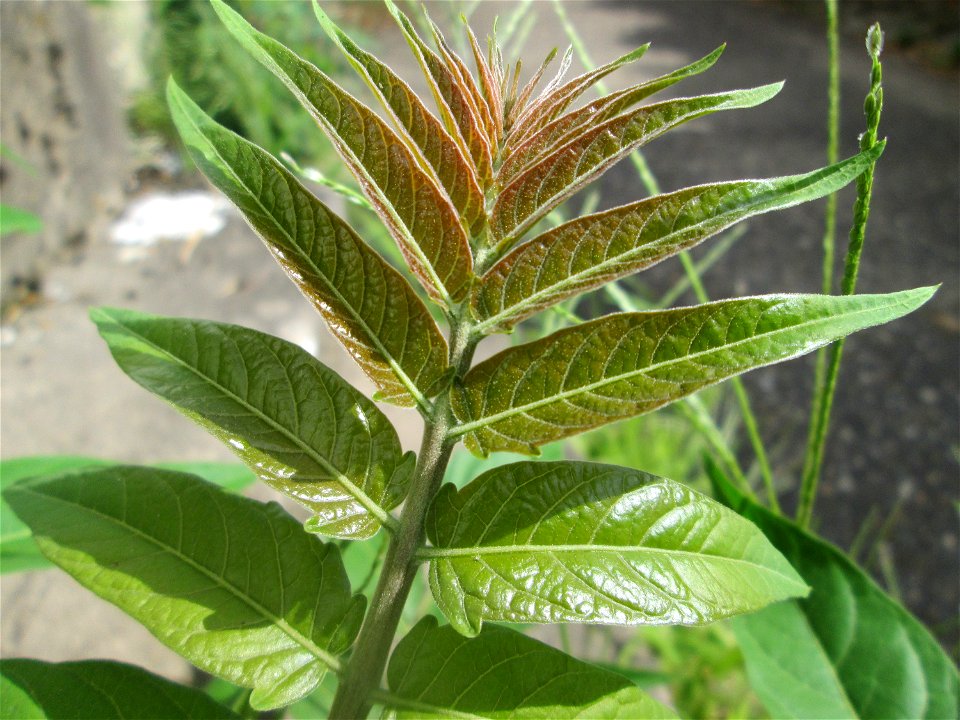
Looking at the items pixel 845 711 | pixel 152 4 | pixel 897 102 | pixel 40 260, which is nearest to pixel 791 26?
pixel 897 102

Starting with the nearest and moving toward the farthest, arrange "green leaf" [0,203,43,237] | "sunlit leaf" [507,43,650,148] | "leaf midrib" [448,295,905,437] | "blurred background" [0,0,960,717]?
"leaf midrib" [448,295,905,437], "sunlit leaf" [507,43,650,148], "green leaf" [0,203,43,237], "blurred background" [0,0,960,717]

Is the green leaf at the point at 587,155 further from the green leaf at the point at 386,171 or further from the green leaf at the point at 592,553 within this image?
the green leaf at the point at 592,553

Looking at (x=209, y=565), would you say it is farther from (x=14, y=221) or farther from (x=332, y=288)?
(x=14, y=221)

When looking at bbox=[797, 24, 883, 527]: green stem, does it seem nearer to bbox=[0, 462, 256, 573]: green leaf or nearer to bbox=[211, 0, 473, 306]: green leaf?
bbox=[211, 0, 473, 306]: green leaf

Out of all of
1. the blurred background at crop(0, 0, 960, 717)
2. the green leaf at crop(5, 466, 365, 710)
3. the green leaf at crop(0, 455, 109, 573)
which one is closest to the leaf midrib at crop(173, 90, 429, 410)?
the green leaf at crop(5, 466, 365, 710)

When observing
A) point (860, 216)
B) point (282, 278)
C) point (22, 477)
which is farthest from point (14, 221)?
point (282, 278)

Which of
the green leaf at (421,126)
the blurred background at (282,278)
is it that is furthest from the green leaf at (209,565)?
the blurred background at (282,278)

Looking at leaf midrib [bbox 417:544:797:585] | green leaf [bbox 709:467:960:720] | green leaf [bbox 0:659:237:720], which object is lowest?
green leaf [bbox 0:659:237:720]
